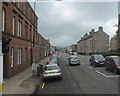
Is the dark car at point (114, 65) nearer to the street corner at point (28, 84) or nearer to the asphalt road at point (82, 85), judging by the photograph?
the asphalt road at point (82, 85)

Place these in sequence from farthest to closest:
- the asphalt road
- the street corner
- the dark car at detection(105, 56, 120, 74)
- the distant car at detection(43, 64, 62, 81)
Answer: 1. the dark car at detection(105, 56, 120, 74)
2. the distant car at detection(43, 64, 62, 81)
3. the street corner
4. the asphalt road

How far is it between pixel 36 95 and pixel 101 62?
45.3ft

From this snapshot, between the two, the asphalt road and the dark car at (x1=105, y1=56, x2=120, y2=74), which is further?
the dark car at (x1=105, y1=56, x2=120, y2=74)

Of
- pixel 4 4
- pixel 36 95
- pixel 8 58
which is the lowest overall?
pixel 36 95

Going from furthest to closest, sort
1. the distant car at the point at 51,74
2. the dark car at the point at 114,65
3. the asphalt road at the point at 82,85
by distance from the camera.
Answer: the dark car at the point at 114,65 → the distant car at the point at 51,74 → the asphalt road at the point at 82,85

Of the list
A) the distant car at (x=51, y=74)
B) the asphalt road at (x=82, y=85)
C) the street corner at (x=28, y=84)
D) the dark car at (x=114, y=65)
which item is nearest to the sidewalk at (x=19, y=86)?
the street corner at (x=28, y=84)

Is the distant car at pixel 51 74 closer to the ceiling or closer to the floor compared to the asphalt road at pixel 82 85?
closer to the ceiling

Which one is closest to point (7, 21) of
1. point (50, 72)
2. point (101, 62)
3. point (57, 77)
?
point (50, 72)

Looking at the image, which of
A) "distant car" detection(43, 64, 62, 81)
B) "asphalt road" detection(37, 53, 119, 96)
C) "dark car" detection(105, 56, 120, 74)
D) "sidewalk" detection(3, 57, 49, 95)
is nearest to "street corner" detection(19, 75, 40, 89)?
"sidewalk" detection(3, 57, 49, 95)

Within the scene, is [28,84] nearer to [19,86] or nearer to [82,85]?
[19,86]

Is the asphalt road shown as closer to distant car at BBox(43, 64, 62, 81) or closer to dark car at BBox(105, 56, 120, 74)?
distant car at BBox(43, 64, 62, 81)

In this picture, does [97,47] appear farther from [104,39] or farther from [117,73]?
[117,73]

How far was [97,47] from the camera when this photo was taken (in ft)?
211

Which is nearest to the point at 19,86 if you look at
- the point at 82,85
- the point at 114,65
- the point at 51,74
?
the point at 51,74
